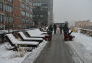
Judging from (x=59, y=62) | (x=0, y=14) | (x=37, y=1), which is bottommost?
(x=59, y=62)

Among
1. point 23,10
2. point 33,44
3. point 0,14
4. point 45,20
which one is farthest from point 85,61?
point 45,20

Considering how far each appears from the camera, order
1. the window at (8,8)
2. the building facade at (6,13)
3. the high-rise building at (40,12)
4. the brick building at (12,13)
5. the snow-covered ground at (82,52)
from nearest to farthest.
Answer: the snow-covered ground at (82,52) < the building facade at (6,13) < the brick building at (12,13) < the window at (8,8) < the high-rise building at (40,12)

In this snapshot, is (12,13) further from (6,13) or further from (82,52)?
(82,52)

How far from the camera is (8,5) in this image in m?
55.3

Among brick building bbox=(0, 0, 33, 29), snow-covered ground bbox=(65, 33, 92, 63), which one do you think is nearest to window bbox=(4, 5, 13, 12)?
brick building bbox=(0, 0, 33, 29)

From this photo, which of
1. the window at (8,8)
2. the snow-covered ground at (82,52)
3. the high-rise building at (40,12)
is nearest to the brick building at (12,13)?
the window at (8,8)

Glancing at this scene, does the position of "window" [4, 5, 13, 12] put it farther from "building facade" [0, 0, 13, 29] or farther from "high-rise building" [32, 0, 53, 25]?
"high-rise building" [32, 0, 53, 25]

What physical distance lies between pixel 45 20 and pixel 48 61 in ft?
384

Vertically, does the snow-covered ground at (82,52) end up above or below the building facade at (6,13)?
below

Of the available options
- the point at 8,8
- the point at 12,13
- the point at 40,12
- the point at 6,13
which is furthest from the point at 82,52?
the point at 40,12

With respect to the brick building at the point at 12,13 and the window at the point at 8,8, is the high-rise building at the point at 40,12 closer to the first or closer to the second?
the brick building at the point at 12,13

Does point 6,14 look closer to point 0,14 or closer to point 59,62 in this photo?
point 0,14

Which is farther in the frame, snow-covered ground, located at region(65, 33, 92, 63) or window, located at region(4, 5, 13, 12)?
window, located at region(4, 5, 13, 12)

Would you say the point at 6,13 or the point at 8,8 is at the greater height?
the point at 8,8
